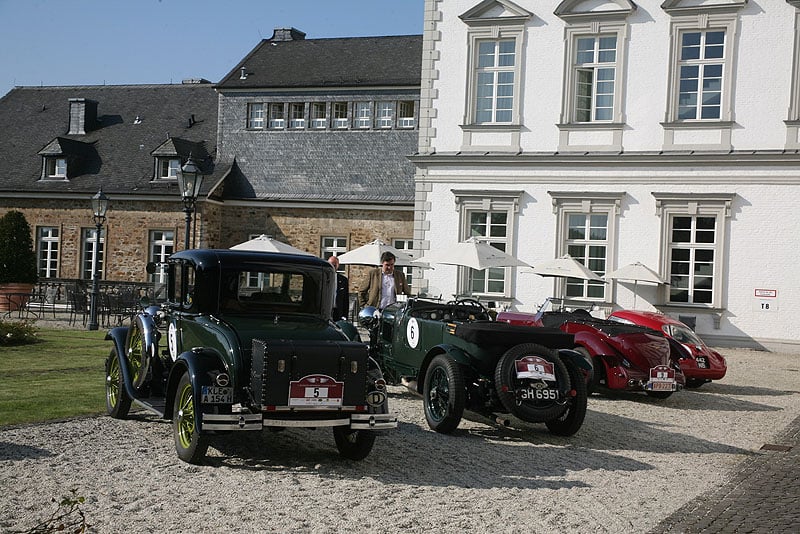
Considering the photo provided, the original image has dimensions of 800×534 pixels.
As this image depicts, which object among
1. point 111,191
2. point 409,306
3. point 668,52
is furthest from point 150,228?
point 409,306

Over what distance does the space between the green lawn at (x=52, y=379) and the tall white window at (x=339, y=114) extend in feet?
47.8

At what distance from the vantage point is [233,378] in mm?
7395

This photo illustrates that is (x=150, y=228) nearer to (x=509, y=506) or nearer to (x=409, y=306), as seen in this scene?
(x=409, y=306)

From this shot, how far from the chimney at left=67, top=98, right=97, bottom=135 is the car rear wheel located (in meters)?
29.0

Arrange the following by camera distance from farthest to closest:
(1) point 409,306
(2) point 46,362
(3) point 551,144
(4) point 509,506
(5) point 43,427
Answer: (3) point 551,144
(2) point 46,362
(1) point 409,306
(5) point 43,427
(4) point 509,506

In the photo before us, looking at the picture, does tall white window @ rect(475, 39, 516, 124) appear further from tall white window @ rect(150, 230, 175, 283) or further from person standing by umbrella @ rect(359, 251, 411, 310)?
tall white window @ rect(150, 230, 175, 283)

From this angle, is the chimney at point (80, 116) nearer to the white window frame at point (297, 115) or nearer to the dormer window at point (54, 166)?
the dormer window at point (54, 166)

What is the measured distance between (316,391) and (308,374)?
5.4 inches

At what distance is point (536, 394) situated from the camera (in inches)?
364

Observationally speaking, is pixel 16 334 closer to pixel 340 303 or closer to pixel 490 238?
pixel 340 303

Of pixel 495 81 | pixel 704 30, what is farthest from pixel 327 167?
pixel 704 30

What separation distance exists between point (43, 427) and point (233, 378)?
2.27 meters

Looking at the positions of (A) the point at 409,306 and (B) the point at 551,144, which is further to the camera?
(B) the point at 551,144

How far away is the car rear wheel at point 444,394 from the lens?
9297 millimetres
